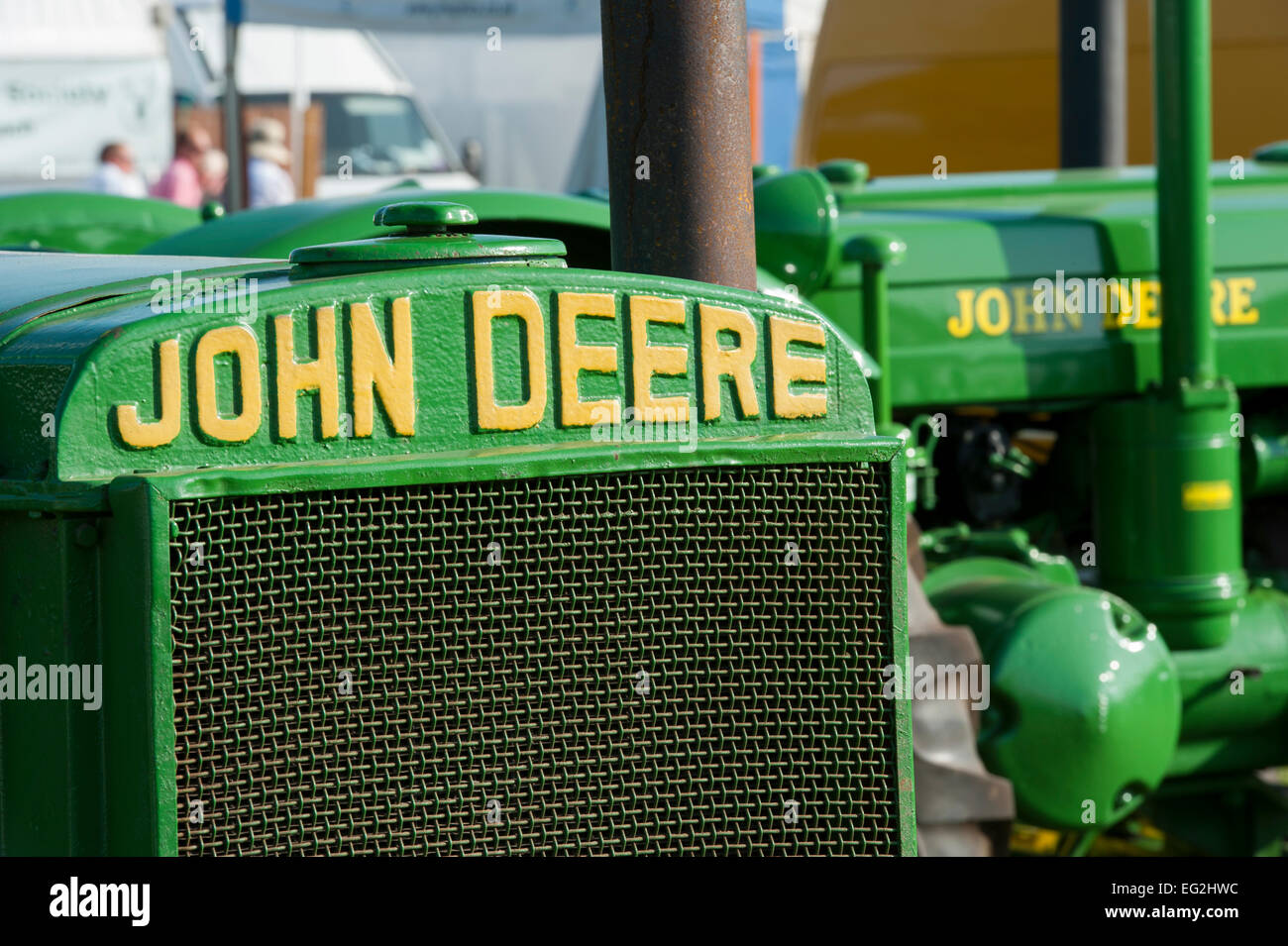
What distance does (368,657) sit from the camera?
5.92 feet

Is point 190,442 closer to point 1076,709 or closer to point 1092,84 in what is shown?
point 1076,709

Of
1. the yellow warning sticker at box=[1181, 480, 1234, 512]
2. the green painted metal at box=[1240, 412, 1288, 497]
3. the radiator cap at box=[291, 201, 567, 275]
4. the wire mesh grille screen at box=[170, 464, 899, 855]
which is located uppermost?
the radiator cap at box=[291, 201, 567, 275]

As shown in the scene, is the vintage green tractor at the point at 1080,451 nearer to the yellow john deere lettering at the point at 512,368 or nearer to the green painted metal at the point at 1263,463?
the green painted metal at the point at 1263,463

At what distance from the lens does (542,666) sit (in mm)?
1884

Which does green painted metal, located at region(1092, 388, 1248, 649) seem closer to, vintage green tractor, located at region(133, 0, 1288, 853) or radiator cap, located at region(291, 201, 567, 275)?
vintage green tractor, located at region(133, 0, 1288, 853)

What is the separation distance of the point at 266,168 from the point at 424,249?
25.3 ft

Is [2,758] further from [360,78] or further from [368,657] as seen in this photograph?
[360,78]

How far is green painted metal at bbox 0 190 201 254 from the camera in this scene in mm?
4195

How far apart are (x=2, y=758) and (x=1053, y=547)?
3042 millimetres

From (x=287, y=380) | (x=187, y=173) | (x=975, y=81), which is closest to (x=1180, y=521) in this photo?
(x=975, y=81)

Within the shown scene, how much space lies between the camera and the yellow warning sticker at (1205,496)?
13.4 ft

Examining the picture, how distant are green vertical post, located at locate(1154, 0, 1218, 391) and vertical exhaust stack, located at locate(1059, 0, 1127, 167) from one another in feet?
3.83

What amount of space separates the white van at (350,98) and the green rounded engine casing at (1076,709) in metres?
9.77

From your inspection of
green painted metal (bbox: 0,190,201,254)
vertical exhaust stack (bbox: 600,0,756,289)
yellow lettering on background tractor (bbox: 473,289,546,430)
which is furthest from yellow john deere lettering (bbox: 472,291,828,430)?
green painted metal (bbox: 0,190,201,254)
